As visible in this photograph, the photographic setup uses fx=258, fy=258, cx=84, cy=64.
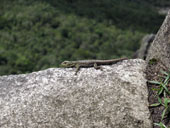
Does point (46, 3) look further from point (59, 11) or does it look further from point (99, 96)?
point (99, 96)

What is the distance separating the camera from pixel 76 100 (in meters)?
→ 6.11

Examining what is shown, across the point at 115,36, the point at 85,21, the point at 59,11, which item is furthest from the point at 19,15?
the point at 115,36

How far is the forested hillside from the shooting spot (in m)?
48.4

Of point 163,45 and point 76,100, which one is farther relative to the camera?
point 163,45

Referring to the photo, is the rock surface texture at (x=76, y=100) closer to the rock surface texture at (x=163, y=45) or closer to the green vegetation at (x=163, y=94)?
the green vegetation at (x=163, y=94)

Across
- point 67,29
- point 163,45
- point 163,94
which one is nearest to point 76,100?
point 163,94

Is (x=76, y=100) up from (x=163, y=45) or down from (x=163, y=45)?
down

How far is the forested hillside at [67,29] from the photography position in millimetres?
48406

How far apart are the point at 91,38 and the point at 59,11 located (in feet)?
60.8

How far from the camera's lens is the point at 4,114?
5.88 m

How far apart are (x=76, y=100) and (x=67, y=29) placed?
193ft

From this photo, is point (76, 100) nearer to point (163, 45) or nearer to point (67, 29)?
point (163, 45)

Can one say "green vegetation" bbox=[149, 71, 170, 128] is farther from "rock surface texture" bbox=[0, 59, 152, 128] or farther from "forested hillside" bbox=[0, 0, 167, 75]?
"forested hillside" bbox=[0, 0, 167, 75]

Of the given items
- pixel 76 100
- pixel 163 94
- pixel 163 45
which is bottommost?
pixel 76 100
